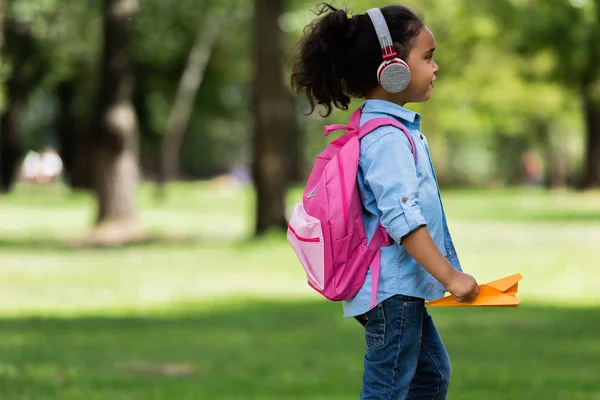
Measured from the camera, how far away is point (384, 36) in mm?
3891

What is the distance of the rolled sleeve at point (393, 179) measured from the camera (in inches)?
147

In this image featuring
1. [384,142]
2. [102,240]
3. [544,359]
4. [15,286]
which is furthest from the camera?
[102,240]

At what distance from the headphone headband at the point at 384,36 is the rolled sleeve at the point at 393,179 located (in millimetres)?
237

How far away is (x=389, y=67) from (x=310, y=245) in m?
0.62

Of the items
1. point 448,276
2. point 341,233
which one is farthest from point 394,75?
point 448,276

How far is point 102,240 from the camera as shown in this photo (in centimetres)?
2045

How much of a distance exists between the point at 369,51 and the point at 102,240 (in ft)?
55.5

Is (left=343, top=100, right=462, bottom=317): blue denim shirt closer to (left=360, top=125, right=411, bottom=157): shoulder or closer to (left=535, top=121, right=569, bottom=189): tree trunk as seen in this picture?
(left=360, top=125, right=411, bottom=157): shoulder

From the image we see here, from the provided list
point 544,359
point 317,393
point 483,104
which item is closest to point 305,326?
point 544,359

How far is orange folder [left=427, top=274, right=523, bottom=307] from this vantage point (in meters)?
3.64

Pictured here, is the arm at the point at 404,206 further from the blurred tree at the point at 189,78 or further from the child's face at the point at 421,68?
the blurred tree at the point at 189,78

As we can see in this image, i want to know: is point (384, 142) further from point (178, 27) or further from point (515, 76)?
point (515, 76)

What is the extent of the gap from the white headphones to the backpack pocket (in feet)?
1.61

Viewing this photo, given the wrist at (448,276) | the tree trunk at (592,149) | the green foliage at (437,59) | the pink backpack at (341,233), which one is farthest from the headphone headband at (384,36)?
the tree trunk at (592,149)
